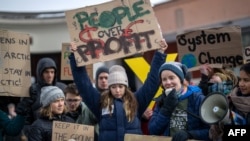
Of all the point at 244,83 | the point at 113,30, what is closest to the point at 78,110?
the point at 113,30

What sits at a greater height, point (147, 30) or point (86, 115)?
point (147, 30)

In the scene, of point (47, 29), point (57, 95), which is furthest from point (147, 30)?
point (47, 29)

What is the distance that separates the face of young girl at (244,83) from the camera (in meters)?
3.26

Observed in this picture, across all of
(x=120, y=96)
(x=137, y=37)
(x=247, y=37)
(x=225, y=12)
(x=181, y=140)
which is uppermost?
(x=225, y=12)

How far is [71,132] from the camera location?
370 centimetres

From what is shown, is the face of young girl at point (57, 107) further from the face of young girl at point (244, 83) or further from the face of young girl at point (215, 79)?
the face of young girl at point (244, 83)

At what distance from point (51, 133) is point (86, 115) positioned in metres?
0.57

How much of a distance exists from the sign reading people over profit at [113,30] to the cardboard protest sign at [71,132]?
0.55 meters

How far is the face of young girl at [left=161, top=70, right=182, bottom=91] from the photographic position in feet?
11.1

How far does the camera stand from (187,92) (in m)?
3.36

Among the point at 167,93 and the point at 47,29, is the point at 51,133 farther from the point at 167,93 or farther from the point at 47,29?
the point at 47,29

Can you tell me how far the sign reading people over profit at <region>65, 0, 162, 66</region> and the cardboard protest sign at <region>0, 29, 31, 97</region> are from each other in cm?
53

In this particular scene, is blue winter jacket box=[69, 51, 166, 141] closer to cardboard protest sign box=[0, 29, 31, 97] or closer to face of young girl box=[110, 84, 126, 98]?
face of young girl box=[110, 84, 126, 98]

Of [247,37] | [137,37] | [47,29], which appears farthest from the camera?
[47,29]
